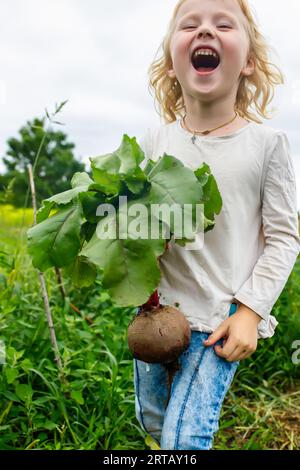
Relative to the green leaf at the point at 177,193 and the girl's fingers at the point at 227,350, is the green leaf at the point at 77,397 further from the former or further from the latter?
the green leaf at the point at 177,193

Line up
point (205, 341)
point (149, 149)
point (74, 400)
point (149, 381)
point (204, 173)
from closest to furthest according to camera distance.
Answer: point (204, 173), point (205, 341), point (149, 381), point (149, 149), point (74, 400)

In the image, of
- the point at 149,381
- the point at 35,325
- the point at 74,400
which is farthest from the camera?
the point at 35,325

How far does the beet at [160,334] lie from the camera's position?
159 cm

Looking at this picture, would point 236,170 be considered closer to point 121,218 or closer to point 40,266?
point 121,218

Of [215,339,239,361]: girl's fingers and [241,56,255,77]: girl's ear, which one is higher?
[241,56,255,77]: girl's ear

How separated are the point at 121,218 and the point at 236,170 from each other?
53 cm

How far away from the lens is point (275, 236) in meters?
1.77

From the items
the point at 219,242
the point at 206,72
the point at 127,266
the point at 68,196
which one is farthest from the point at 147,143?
the point at 127,266

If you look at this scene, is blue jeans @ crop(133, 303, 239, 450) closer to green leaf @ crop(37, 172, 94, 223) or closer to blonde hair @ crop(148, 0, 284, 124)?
green leaf @ crop(37, 172, 94, 223)

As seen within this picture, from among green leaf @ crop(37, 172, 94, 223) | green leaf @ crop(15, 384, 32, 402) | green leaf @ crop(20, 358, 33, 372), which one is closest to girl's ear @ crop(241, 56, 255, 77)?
green leaf @ crop(37, 172, 94, 223)

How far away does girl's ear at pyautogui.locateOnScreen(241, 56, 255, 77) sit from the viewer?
204 centimetres

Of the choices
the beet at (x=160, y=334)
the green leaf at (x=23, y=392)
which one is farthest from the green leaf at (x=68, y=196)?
the green leaf at (x=23, y=392)

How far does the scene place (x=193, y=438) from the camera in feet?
5.46
